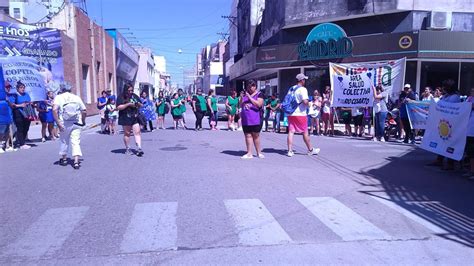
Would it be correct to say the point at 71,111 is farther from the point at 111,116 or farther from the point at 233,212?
the point at 111,116

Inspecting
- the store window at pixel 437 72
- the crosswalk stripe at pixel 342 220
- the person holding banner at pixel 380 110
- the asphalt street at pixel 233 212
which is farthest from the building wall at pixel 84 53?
the crosswalk stripe at pixel 342 220

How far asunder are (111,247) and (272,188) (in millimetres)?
3174

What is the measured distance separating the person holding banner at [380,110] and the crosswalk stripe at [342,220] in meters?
8.08

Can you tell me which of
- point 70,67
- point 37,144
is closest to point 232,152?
point 37,144

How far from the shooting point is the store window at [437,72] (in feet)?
66.1

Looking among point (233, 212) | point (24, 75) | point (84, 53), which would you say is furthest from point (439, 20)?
point (84, 53)

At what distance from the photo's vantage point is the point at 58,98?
28.6ft

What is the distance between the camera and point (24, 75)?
12.8m

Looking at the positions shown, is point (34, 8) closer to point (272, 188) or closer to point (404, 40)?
point (404, 40)

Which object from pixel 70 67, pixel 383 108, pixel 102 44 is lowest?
pixel 383 108

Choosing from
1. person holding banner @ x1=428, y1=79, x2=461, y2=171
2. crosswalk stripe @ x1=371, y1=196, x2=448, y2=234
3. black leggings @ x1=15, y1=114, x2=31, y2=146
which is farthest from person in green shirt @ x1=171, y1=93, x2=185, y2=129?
crosswalk stripe @ x1=371, y1=196, x2=448, y2=234

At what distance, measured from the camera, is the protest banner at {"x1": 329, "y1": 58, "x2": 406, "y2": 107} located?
1409 centimetres

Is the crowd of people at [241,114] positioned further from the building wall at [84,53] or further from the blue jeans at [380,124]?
the building wall at [84,53]

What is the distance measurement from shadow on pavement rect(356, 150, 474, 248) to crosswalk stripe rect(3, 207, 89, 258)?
14.2 ft
